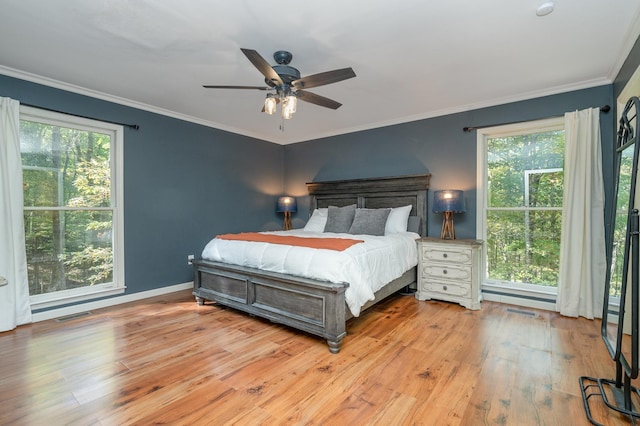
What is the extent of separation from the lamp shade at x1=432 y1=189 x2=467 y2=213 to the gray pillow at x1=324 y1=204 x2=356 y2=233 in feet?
3.86

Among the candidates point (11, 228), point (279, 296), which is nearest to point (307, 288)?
point (279, 296)

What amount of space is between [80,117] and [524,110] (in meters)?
Answer: 5.15

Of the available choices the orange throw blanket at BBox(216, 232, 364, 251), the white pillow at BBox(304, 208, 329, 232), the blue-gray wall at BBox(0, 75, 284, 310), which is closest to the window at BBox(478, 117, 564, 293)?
the orange throw blanket at BBox(216, 232, 364, 251)

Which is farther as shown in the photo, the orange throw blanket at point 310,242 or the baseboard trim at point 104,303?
the baseboard trim at point 104,303

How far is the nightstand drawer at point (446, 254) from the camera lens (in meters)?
3.54

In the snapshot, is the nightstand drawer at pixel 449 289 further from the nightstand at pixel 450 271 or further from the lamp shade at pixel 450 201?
the lamp shade at pixel 450 201

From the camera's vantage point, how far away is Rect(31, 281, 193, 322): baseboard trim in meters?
3.21

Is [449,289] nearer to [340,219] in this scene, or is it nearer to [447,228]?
[447,228]

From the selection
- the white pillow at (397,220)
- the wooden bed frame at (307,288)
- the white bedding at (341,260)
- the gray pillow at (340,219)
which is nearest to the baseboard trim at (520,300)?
the wooden bed frame at (307,288)

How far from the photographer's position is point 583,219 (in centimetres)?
316

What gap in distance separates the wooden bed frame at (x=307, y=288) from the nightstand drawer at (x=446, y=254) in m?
0.33

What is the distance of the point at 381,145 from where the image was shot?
4.81 m

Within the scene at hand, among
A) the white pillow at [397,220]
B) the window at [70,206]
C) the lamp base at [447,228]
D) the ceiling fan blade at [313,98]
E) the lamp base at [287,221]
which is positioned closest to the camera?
the ceiling fan blade at [313,98]

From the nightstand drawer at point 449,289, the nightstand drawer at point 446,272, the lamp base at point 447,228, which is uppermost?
the lamp base at point 447,228
